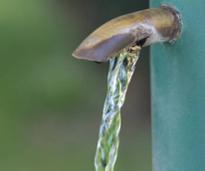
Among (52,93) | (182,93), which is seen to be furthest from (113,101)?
(52,93)

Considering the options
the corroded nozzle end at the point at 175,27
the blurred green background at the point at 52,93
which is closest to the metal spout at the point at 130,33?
the corroded nozzle end at the point at 175,27

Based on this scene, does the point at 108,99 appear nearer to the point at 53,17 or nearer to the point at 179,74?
the point at 179,74

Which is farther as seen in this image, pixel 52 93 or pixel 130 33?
pixel 52 93

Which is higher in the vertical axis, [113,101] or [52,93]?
[113,101]

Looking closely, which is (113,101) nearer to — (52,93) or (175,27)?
(175,27)

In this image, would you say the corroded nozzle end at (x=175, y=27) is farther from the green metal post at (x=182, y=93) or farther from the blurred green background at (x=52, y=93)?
the blurred green background at (x=52, y=93)

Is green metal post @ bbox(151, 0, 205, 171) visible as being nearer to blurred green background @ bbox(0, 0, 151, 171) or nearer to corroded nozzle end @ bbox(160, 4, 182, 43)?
corroded nozzle end @ bbox(160, 4, 182, 43)

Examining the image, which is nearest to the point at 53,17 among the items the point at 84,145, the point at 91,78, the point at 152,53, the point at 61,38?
the point at 61,38
